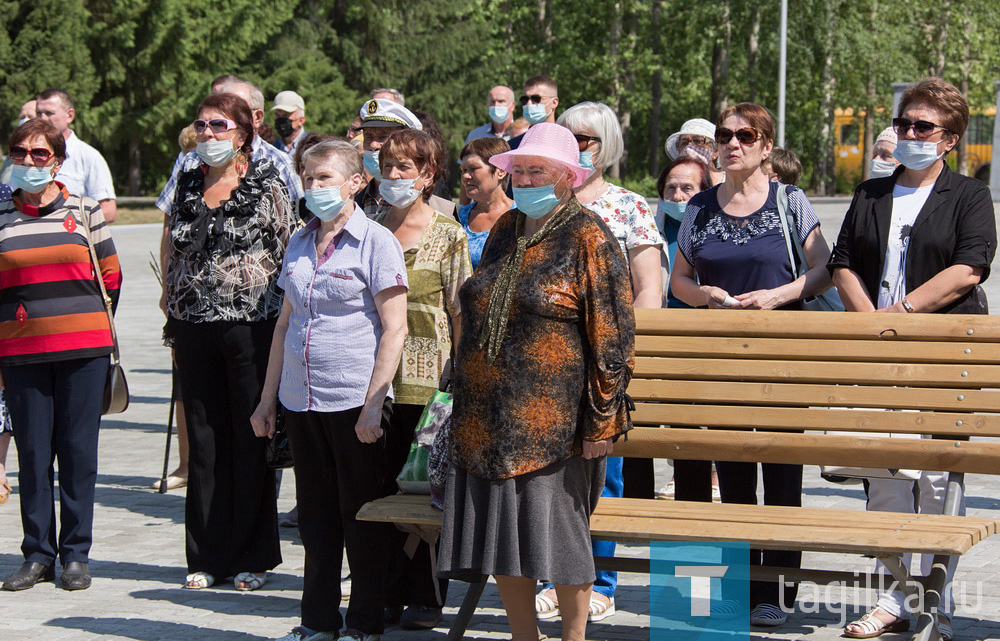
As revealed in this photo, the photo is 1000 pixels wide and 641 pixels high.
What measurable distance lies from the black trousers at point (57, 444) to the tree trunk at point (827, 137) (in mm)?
41280

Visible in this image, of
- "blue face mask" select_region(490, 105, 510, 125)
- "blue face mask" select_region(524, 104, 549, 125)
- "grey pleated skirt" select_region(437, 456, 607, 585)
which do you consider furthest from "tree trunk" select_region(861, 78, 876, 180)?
"grey pleated skirt" select_region(437, 456, 607, 585)

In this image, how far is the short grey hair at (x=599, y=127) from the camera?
18.5ft

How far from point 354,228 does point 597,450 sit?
1.44 metres

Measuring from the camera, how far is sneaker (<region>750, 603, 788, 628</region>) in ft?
17.3

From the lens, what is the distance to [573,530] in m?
4.32

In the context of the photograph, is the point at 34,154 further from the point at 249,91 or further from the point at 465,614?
the point at 465,614

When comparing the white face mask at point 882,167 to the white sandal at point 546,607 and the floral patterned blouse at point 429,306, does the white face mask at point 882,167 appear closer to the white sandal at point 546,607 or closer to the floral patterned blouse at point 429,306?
the floral patterned blouse at point 429,306

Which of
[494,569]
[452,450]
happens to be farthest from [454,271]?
[494,569]

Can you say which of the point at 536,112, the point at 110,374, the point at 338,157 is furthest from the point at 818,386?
the point at 536,112

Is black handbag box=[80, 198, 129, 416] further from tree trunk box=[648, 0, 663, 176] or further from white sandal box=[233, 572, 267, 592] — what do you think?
tree trunk box=[648, 0, 663, 176]

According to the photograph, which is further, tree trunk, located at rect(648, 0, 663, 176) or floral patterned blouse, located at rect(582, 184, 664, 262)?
tree trunk, located at rect(648, 0, 663, 176)

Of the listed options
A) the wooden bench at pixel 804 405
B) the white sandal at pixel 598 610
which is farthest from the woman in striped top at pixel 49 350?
the white sandal at pixel 598 610

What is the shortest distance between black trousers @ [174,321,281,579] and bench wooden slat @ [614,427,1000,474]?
5.68 ft

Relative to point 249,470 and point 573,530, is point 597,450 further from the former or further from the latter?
point 249,470
